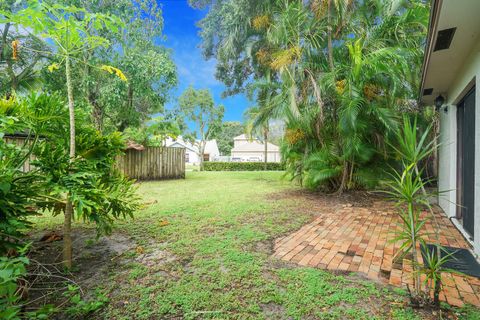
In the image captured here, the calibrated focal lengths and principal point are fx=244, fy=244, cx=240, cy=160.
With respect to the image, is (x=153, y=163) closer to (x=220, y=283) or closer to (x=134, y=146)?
(x=134, y=146)

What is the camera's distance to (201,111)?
25078 millimetres

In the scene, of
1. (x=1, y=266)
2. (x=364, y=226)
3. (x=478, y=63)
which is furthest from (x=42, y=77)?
(x=478, y=63)

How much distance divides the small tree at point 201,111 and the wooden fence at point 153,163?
11.3m

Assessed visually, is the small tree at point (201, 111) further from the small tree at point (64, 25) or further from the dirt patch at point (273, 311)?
the dirt patch at point (273, 311)

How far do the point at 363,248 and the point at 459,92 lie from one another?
3.16 metres

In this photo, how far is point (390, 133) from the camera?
19.3 feet

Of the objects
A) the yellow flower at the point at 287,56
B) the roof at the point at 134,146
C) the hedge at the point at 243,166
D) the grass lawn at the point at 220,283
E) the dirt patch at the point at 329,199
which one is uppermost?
the yellow flower at the point at 287,56

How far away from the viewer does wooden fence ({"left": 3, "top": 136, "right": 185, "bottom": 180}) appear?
10812 millimetres

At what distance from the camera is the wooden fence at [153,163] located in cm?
1081

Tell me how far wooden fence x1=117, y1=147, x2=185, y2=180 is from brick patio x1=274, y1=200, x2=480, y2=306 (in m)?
8.69

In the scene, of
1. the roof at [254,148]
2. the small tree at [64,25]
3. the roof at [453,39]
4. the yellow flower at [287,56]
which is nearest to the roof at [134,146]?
the yellow flower at [287,56]

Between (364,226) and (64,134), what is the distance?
4581 mm

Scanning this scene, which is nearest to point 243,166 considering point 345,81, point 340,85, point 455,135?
point 340,85

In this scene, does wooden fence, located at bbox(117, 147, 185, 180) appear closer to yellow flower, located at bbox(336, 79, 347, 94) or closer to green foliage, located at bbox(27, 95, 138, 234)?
green foliage, located at bbox(27, 95, 138, 234)
